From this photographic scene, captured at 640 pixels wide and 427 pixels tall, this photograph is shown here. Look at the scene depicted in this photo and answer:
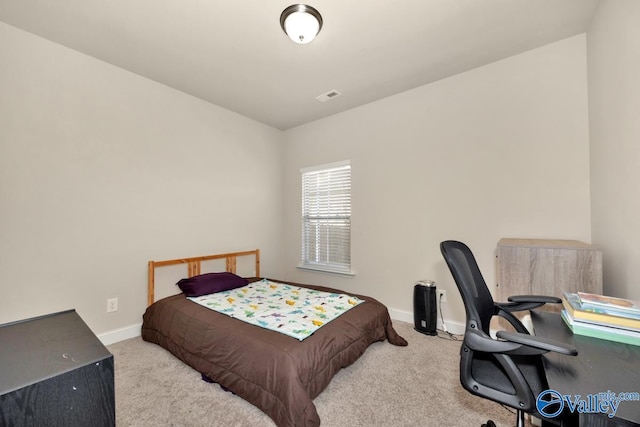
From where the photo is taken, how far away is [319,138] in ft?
12.5

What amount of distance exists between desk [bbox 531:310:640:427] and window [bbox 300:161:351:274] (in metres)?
2.57

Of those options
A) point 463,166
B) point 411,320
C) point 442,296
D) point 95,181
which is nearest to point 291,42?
point 463,166

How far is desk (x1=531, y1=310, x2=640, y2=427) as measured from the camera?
648 millimetres

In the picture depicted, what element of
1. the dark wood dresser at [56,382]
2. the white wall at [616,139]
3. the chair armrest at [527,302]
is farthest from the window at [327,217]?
the dark wood dresser at [56,382]

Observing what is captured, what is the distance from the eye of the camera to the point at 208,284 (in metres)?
2.75

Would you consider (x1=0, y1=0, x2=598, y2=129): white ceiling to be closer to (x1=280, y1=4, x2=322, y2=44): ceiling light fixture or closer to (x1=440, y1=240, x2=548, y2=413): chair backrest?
(x1=280, y1=4, x2=322, y2=44): ceiling light fixture

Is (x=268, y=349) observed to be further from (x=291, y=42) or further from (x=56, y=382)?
(x=291, y=42)

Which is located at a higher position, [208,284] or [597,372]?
[597,372]

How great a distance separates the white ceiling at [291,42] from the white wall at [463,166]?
0.27m

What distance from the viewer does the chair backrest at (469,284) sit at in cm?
117

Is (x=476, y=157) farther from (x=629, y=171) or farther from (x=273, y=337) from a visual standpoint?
(x=273, y=337)

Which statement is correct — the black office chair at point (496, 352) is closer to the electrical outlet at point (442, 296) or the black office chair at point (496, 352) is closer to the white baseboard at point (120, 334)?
the electrical outlet at point (442, 296)

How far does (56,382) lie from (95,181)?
7.09 ft

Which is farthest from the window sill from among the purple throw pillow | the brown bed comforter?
the purple throw pillow
